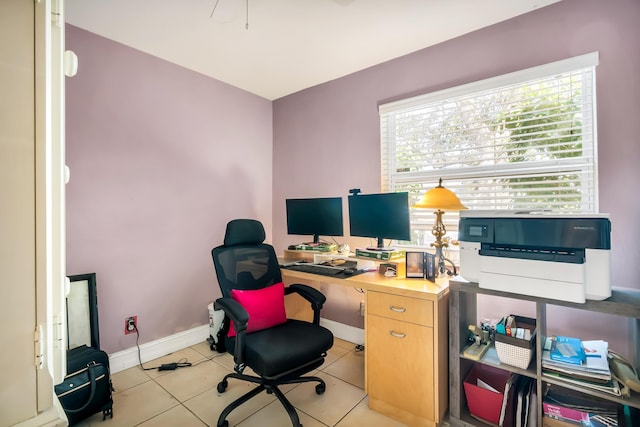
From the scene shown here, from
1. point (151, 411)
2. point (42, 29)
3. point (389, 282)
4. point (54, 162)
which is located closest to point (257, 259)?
point (389, 282)

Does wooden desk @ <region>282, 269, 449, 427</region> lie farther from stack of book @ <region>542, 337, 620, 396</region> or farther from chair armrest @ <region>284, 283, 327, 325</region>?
stack of book @ <region>542, 337, 620, 396</region>

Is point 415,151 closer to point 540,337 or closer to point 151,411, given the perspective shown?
point 540,337

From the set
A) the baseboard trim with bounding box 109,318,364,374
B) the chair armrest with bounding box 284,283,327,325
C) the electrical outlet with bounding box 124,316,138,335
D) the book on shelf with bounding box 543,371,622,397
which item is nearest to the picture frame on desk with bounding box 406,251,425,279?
the chair armrest with bounding box 284,283,327,325

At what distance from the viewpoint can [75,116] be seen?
7.04ft

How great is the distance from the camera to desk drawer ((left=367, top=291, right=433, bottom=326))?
167 cm

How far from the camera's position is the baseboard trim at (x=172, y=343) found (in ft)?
7.63

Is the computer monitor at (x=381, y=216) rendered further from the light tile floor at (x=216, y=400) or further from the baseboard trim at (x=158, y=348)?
the baseboard trim at (x=158, y=348)

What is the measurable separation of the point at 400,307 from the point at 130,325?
82.0 inches

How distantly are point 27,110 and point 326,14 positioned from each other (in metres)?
1.87

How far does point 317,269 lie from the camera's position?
2301mm

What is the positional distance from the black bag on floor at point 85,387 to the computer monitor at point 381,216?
6.26 feet

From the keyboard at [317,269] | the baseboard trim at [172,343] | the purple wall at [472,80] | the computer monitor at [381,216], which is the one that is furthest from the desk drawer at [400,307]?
the baseboard trim at [172,343]

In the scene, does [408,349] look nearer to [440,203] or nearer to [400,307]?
[400,307]

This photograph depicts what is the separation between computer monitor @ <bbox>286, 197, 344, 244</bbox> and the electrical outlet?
1.46m
